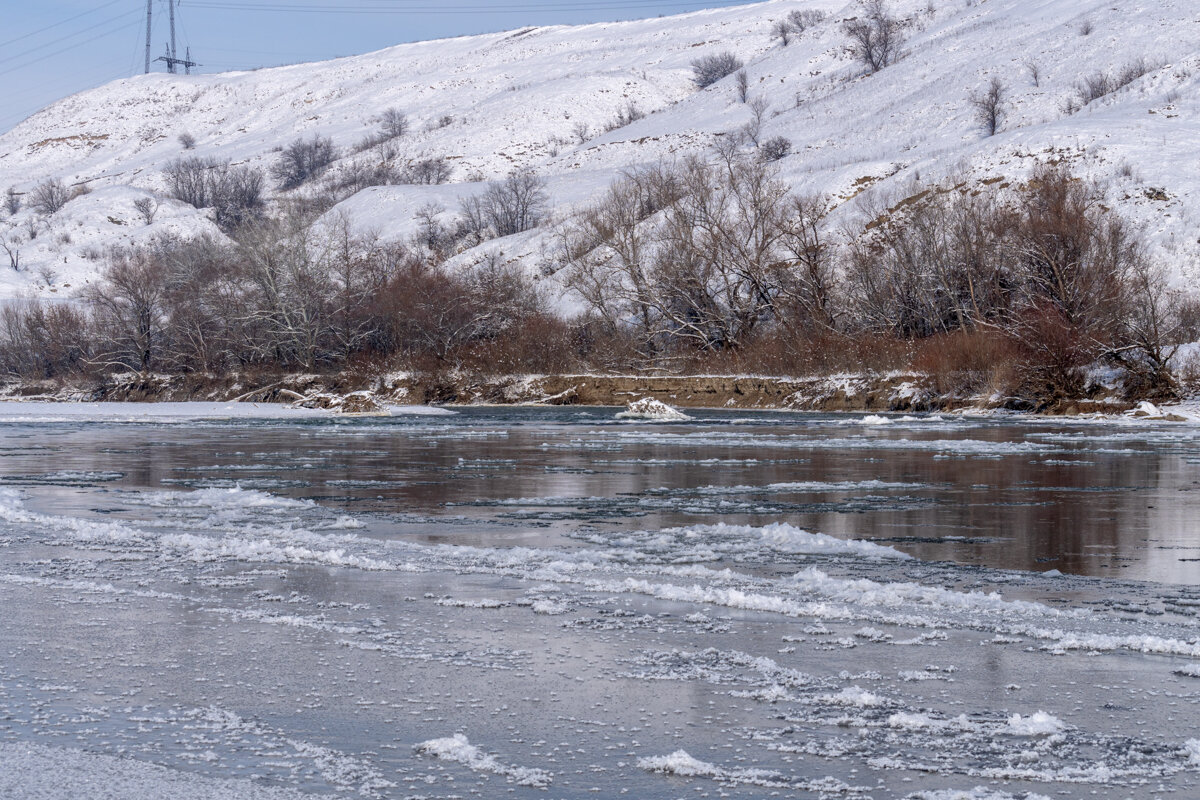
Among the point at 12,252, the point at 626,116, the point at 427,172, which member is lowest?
the point at 12,252

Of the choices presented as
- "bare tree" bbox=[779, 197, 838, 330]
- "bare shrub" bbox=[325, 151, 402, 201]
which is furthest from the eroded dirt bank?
"bare shrub" bbox=[325, 151, 402, 201]

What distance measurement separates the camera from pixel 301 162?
136m

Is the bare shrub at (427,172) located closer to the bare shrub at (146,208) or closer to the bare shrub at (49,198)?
the bare shrub at (146,208)

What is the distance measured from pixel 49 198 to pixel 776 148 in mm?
78027

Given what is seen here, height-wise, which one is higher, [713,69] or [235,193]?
[713,69]

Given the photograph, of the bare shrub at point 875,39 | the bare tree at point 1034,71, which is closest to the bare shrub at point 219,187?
the bare shrub at point 875,39

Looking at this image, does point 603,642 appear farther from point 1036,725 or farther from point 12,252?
point 12,252

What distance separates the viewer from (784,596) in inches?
317

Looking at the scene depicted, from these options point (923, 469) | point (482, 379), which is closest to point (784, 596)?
point (923, 469)

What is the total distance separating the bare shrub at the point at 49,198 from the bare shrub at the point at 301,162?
22782 millimetres

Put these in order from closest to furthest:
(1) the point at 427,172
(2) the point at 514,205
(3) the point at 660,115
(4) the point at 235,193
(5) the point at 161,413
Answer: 1. (5) the point at 161,413
2. (2) the point at 514,205
3. (1) the point at 427,172
4. (4) the point at 235,193
5. (3) the point at 660,115

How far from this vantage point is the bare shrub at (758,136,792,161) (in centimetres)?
9044

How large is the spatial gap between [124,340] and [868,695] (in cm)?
6631

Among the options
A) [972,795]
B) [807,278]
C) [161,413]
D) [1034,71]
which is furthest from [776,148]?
[972,795]
